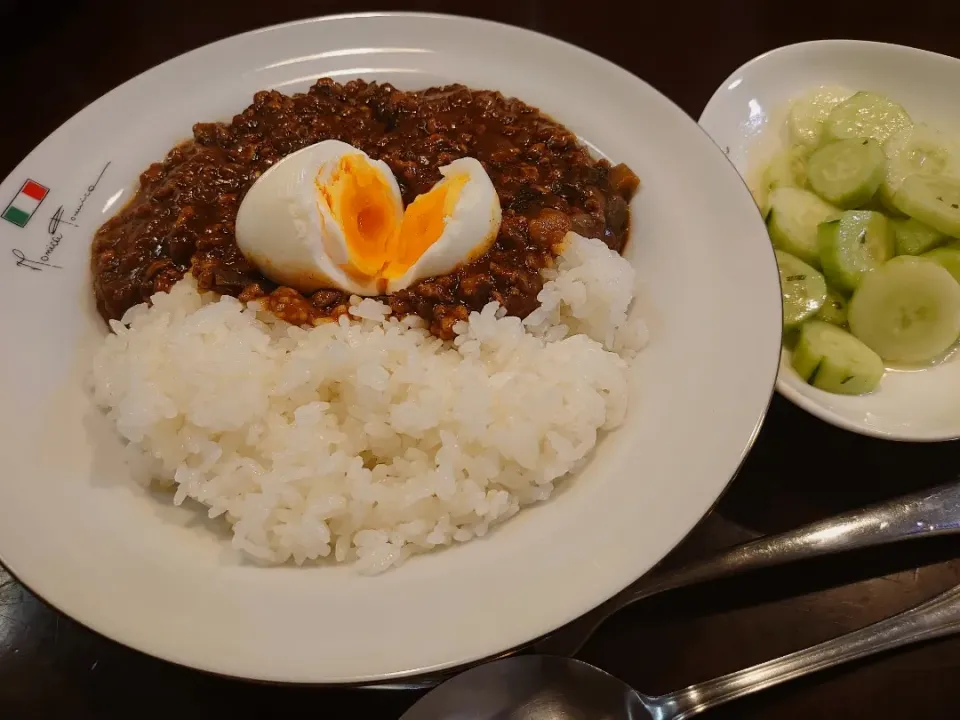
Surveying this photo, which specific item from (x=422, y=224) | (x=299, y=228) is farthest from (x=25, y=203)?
(x=422, y=224)

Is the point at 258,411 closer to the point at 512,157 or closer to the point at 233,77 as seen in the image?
the point at 512,157

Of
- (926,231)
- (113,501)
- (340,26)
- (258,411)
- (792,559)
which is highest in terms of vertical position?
(340,26)

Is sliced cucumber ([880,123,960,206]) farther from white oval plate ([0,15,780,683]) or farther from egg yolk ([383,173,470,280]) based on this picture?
egg yolk ([383,173,470,280])

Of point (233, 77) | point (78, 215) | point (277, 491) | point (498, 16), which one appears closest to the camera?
point (277, 491)

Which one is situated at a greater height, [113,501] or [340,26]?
[340,26]

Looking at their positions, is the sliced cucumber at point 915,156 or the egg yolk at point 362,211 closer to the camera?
the egg yolk at point 362,211

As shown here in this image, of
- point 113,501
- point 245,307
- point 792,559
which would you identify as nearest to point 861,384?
point 792,559

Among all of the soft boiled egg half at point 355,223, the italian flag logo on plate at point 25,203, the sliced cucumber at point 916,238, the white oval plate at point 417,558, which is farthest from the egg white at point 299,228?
the sliced cucumber at point 916,238

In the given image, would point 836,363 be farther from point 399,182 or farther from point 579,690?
point 399,182

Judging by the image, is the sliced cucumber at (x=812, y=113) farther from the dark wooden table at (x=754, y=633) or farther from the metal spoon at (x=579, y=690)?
the metal spoon at (x=579, y=690)
